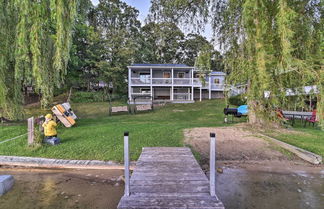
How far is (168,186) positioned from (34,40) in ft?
14.2

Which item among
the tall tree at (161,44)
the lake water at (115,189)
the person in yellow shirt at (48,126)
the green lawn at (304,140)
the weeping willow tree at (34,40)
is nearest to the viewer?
the lake water at (115,189)

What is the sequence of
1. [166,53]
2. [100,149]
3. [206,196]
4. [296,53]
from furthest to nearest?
[166,53] → [100,149] → [296,53] → [206,196]

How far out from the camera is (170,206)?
2.41m

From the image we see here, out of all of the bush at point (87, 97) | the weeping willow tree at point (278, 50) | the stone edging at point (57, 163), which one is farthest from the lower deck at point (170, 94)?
the stone edging at point (57, 163)

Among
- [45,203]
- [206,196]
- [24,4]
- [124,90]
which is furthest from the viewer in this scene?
[124,90]

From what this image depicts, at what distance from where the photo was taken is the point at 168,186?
2.97 m

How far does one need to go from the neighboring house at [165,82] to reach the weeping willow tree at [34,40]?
47.9 feet

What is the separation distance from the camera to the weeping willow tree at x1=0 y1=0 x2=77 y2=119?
13.7 feet

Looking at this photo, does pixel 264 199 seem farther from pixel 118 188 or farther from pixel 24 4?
pixel 24 4

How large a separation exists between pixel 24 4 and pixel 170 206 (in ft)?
17.2

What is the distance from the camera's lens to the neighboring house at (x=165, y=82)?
2155 cm

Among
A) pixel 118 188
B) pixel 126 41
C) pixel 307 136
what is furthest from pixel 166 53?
→ pixel 118 188

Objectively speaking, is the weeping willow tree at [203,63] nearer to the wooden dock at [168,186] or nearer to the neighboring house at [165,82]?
the wooden dock at [168,186]

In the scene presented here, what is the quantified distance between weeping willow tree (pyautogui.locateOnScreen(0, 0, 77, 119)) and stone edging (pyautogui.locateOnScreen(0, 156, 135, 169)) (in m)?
1.72
